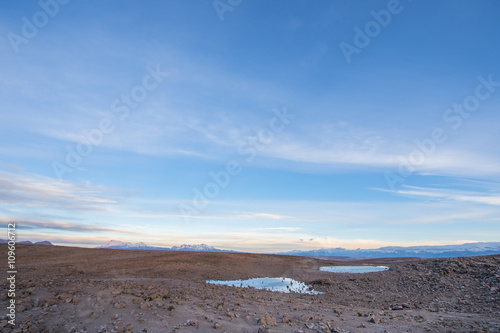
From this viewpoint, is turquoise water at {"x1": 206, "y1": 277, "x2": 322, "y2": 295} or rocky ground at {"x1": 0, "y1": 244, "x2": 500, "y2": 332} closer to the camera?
rocky ground at {"x1": 0, "y1": 244, "x2": 500, "y2": 332}

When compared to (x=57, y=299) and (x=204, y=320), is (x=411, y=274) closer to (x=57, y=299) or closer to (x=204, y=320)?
(x=204, y=320)

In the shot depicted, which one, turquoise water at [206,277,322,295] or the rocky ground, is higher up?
the rocky ground

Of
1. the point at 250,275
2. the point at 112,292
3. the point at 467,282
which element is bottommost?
the point at 250,275

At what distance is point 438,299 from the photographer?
Answer: 659 inches

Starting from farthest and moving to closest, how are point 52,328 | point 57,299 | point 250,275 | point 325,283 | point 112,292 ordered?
point 250,275 < point 325,283 < point 112,292 < point 57,299 < point 52,328

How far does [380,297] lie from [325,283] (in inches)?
221

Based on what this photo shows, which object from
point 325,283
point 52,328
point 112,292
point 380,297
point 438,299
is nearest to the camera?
point 52,328

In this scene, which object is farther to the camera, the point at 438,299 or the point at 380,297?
the point at 380,297

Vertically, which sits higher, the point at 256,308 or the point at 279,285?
the point at 256,308

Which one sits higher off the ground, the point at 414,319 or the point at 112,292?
the point at 112,292

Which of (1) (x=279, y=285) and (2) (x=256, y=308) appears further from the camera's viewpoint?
(1) (x=279, y=285)

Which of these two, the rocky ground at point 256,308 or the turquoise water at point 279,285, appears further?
the turquoise water at point 279,285

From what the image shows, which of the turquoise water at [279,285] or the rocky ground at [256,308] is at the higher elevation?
the rocky ground at [256,308]

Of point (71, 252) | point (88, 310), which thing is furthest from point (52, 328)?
point (71, 252)
